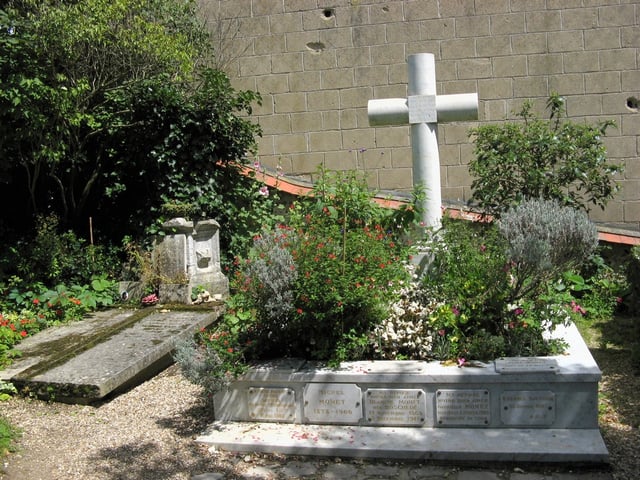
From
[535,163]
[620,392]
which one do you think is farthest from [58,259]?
[620,392]

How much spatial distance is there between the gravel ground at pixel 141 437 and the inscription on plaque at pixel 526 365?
567 millimetres

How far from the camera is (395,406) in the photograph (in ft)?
13.0

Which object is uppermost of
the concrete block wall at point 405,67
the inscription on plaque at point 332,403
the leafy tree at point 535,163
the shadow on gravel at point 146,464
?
the concrete block wall at point 405,67

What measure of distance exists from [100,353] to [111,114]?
3.45m

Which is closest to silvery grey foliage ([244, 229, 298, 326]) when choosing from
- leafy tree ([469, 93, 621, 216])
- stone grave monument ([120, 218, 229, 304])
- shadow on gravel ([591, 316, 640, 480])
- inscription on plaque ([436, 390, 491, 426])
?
inscription on plaque ([436, 390, 491, 426])

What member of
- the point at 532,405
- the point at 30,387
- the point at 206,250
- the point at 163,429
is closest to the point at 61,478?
the point at 163,429

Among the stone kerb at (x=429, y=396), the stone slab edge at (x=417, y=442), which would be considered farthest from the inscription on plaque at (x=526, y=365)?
the stone slab edge at (x=417, y=442)

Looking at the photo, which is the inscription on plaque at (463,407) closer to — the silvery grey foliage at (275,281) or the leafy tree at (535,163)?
the silvery grey foliage at (275,281)

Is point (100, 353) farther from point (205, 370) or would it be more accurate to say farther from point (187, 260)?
point (187, 260)

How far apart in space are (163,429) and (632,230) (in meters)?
5.91

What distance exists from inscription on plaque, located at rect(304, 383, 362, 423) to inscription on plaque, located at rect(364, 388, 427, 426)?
0.24 ft

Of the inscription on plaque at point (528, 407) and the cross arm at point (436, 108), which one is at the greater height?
the cross arm at point (436, 108)

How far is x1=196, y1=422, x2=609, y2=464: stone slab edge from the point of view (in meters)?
3.57

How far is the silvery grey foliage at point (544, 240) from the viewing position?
13.5 ft
